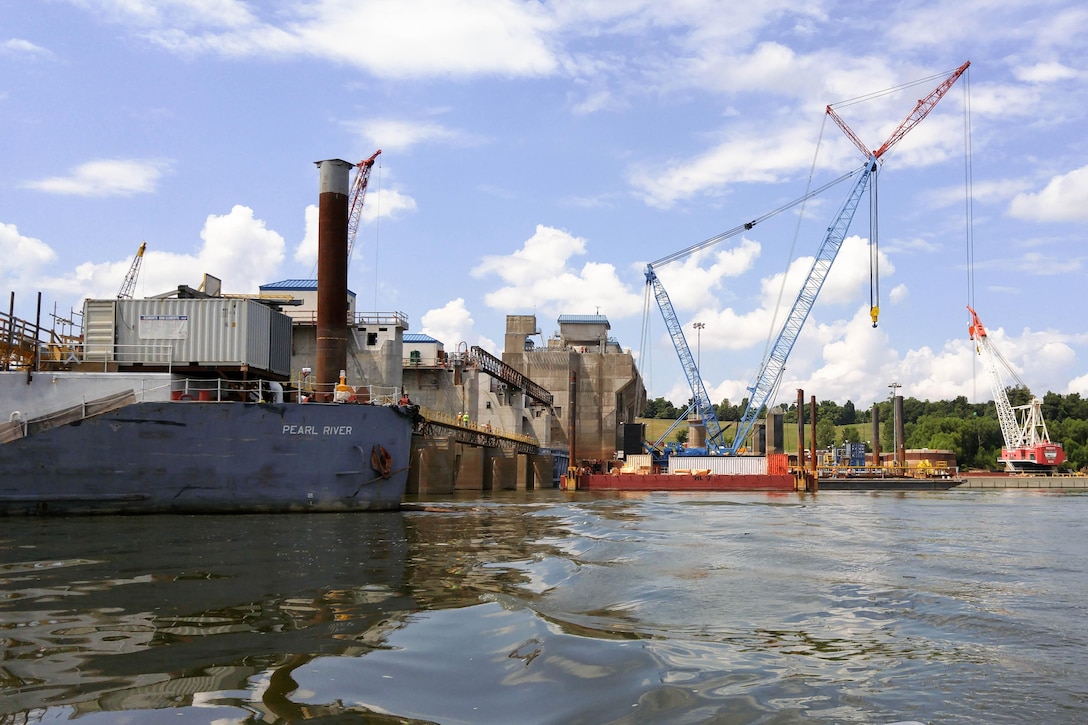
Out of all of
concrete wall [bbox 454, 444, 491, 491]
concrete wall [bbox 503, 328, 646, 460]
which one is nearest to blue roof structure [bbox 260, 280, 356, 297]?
concrete wall [bbox 454, 444, 491, 491]

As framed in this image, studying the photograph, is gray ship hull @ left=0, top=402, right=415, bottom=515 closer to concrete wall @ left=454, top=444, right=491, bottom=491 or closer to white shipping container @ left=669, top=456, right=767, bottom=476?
concrete wall @ left=454, top=444, right=491, bottom=491

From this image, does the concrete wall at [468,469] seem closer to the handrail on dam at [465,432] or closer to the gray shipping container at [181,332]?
the handrail on dam at [465,432]

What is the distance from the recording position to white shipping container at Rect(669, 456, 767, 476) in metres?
89.1

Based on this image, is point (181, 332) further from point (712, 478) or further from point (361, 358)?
point (712, 478)

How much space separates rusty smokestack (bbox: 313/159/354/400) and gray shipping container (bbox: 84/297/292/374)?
3069mm

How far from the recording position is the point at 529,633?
11.1m

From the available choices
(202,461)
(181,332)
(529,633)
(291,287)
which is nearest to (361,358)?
(291,287)

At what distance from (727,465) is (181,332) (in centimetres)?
6549

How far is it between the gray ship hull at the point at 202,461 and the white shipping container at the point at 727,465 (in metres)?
60.2

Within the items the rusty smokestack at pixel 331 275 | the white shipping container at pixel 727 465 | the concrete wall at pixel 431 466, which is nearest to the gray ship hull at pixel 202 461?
the rusty smokestack at pixel 331 275

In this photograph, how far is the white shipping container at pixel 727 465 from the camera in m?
89.1

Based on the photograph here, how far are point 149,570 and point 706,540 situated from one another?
50.9ft

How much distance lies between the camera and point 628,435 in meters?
115

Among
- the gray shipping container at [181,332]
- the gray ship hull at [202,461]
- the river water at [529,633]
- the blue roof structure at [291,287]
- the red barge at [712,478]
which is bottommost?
the red barge at [712,478]
